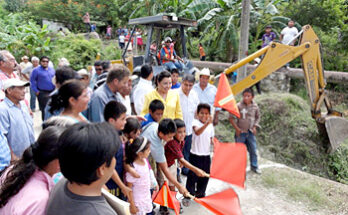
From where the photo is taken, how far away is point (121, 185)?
2.42 meters

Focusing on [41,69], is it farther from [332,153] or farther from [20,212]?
[332,153]

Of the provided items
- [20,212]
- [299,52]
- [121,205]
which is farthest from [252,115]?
[20,212]

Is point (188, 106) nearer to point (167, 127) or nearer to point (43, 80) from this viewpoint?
point (167, 127)

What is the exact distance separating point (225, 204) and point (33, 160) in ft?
6.18

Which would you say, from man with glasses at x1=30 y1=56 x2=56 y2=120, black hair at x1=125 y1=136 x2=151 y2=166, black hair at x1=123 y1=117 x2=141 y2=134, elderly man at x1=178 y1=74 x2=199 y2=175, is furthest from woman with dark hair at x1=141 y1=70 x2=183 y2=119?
man with glasses at x1=30 y1=56 x2=56 y2=120

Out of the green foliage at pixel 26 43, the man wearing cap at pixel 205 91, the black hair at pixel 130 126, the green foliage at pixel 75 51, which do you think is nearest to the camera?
the black hair at pixel 130 126

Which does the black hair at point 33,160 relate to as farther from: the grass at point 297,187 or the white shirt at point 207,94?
the grass at point 297,187

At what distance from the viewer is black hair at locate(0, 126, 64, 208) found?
4.52ft

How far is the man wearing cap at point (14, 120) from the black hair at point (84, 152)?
1.90 meters

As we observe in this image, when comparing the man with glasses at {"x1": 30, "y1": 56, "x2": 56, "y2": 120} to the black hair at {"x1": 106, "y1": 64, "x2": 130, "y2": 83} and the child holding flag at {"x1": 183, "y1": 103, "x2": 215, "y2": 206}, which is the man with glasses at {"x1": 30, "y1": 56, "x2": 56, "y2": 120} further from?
the child holding flag at {"x1": 183, "y1": 103, "x2": 215, "y2": 206}

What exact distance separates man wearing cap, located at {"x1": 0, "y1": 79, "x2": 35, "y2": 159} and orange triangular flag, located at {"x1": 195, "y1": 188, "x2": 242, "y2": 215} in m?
1.91

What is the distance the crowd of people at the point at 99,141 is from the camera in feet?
3.97

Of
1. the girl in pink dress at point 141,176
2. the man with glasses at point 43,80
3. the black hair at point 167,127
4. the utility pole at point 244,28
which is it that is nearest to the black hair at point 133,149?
the girl in pink dress at point 141,176

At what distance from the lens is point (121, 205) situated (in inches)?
53.9
